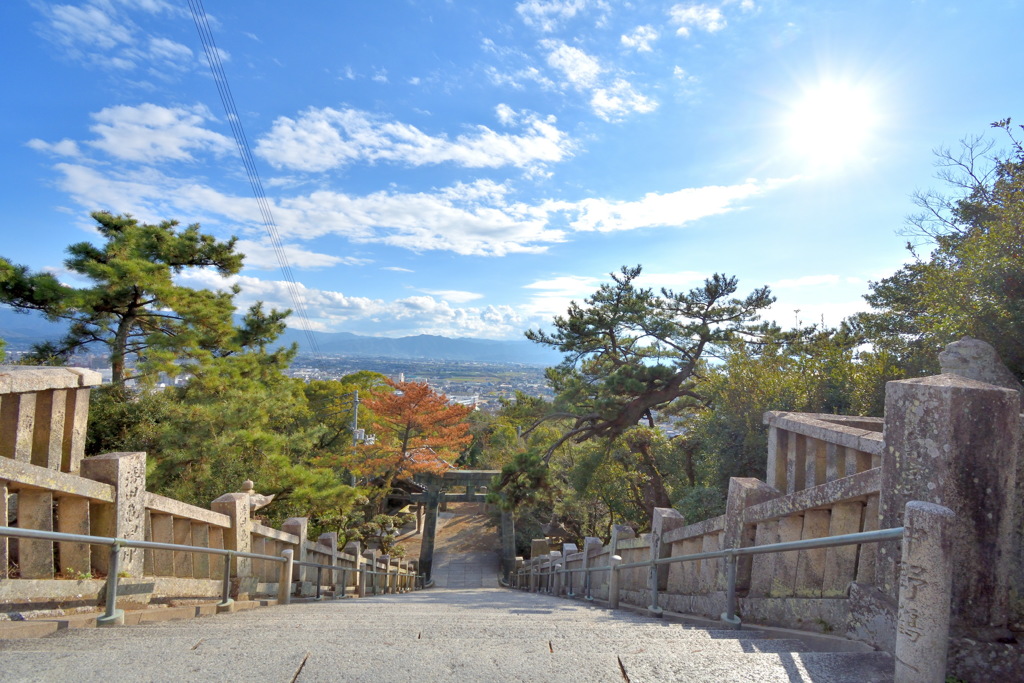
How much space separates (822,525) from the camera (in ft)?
10.9

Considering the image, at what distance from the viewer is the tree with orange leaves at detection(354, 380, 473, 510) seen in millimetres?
18656

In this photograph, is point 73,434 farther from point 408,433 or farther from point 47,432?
point 408,433

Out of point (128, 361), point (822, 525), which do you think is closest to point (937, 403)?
point (822, 525)

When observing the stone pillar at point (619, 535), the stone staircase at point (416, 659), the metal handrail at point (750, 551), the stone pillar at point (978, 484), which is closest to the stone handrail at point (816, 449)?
the metal handrail at point (750, 551)

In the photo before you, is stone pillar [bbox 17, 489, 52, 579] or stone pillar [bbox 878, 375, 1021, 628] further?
stone pillar [bbox 17, 489, 52, 579]

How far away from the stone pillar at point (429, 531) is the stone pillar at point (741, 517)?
16685 mm

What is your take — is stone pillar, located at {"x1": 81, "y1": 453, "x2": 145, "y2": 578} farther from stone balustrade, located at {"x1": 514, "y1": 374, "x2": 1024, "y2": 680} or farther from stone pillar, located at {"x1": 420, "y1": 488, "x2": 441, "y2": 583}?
stone pillar, located at {"x1": 420, "y1": 488, "x2": 441, "y2": 583}

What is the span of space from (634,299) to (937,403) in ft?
41.8

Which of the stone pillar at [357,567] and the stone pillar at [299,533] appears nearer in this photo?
the stone pillar at [299,533]

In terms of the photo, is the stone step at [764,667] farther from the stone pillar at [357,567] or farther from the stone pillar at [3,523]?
the stone pillar at [357,567]

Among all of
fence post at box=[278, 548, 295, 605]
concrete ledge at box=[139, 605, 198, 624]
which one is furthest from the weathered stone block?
fence post at box=[278, 548, 295, 605]

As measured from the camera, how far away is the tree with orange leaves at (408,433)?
734 inches

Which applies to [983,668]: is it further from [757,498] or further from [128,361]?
[128,361]

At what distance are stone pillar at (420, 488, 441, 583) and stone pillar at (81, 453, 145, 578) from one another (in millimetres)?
16442
